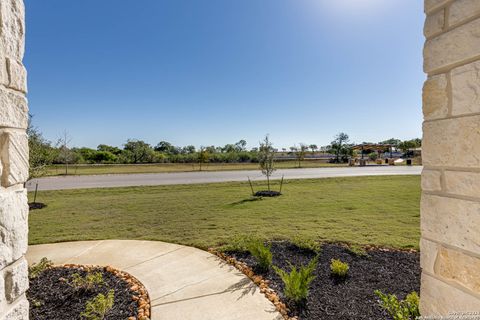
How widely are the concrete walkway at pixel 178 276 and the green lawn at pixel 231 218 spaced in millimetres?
541

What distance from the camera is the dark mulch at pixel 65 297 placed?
279cm

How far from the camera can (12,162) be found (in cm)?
143

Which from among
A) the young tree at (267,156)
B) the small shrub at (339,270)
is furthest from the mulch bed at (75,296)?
the young tree at (267,156)

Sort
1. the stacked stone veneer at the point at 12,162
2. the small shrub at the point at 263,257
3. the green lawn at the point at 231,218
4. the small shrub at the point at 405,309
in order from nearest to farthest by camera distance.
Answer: the stacked stone veneer at the point at 12,162 → the small shrub at the point at 405,309 → the small shrub at the point at 263,257 → the green lawn at the point at 231,218

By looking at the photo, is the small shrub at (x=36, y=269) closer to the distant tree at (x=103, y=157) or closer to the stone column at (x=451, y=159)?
the stone column at (x=451, y=159)

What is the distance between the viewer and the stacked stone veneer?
1357 mm

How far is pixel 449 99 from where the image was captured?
5.05ft

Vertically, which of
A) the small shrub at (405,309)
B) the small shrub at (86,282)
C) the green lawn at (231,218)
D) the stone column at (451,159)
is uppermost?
the stone column at (451,159)

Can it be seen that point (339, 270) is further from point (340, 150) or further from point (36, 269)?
point (340, 150)

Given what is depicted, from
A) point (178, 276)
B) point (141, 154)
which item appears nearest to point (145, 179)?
point (178, 276)

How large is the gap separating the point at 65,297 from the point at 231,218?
4.36m

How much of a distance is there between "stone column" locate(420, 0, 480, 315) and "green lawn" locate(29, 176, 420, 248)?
3.52m

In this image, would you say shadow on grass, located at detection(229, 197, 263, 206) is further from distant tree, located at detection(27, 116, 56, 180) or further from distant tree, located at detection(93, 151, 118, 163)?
distant tree, located at detection(93, 151, 118, 163)

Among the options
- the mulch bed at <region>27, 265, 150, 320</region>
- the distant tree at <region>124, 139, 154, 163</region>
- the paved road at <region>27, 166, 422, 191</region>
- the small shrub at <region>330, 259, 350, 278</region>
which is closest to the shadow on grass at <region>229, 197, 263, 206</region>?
the mulch bed at <region>27, 265, 150, 320</region>
